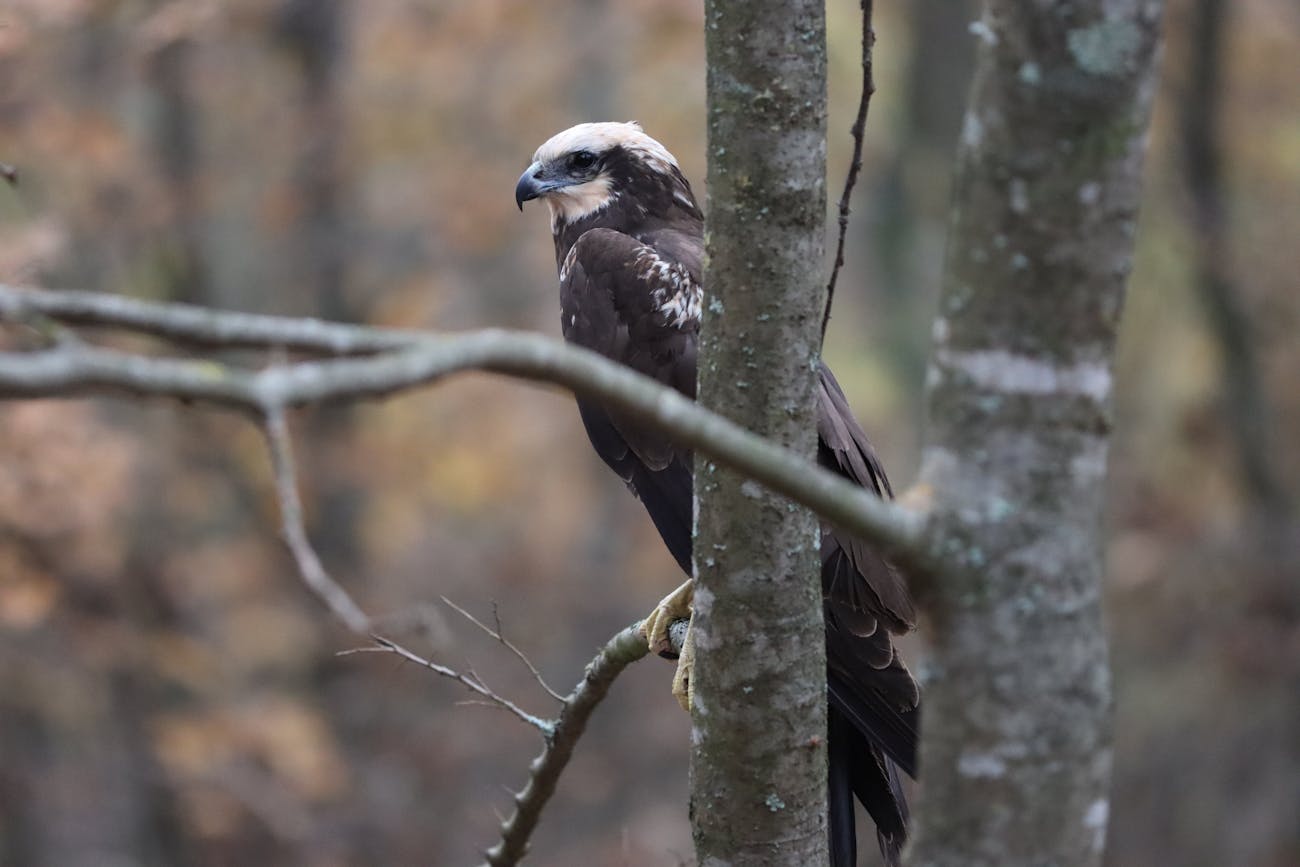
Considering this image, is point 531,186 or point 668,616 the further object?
point 531,186

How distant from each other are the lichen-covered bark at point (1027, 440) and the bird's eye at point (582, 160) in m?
3.33

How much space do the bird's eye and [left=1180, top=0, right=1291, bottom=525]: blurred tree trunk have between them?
566cm

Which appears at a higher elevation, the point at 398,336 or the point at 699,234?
the point at 699,234

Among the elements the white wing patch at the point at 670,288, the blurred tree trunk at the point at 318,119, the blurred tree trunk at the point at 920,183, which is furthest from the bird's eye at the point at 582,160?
the blurred tree trunk at the point at 920,183

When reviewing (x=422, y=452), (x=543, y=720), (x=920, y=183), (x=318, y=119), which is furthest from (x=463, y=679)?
(x=920, y=183)

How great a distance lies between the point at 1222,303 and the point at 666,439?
7161mm

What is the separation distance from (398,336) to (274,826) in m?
7.43

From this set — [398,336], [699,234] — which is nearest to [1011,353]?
[398,336]

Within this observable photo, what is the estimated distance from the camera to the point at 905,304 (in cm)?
1157

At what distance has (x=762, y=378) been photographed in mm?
2463

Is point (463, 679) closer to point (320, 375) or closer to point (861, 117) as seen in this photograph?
point (861, 117)

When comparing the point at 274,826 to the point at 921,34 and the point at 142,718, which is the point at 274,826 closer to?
the point at 142,718

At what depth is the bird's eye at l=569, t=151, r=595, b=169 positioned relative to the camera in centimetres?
496

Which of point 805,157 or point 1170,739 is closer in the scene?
point 805,157
